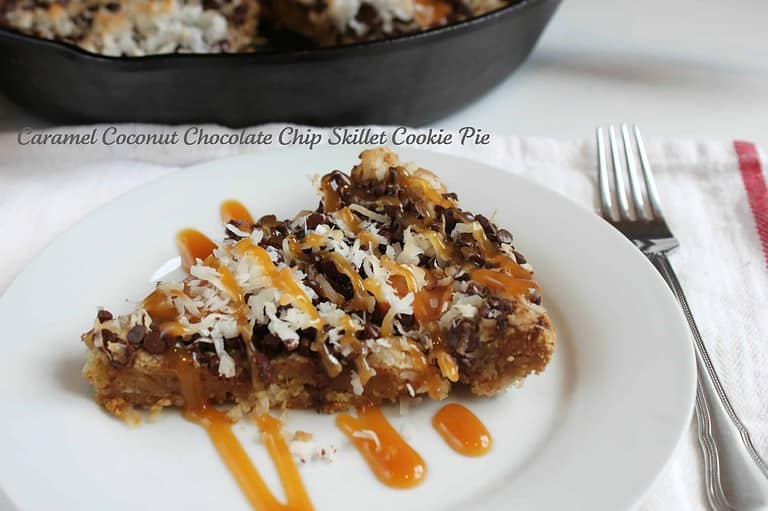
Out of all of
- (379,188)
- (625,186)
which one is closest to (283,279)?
(379,188)

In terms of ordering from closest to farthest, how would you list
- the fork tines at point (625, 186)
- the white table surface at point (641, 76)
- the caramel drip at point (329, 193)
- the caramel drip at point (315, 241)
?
the caramel drip at point (315, 241) → the caramel drip at point (329, 193) → the fork tines at point (625, 186) → the white table surface at point (641, 76)

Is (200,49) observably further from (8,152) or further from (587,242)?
(587,242)

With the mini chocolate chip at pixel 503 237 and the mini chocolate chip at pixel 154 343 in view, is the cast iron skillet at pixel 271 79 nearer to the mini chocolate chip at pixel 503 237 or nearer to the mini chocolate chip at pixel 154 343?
the mini chocolate chip at pixel 503 237

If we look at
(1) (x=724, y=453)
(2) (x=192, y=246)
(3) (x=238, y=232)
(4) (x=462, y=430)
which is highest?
(3) (x=238, y=232)

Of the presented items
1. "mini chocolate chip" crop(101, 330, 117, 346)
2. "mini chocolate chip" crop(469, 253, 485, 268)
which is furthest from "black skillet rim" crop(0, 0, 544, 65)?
"mini chocolate chip" crop(101, 330, 117, 346)

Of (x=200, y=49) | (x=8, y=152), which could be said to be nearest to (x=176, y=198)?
(x=8, y=152)

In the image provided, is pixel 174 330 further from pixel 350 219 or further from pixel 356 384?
pixel 350 219

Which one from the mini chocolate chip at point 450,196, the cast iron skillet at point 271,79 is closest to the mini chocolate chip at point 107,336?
the mini chocolate chip at point 450,196
